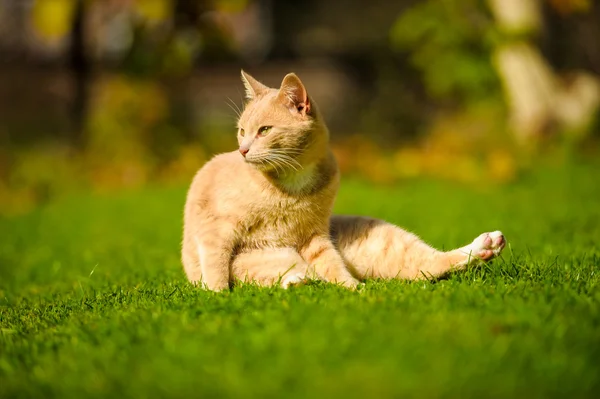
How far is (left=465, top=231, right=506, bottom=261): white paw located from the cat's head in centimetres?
98

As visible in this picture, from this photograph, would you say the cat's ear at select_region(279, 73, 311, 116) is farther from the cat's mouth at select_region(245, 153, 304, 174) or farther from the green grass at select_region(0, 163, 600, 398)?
the green grass at select_region(0, 163, 600, 398)

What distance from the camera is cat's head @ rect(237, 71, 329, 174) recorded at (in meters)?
3.43

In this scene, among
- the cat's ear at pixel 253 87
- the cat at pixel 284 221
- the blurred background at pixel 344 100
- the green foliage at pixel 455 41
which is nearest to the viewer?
the cat at pixel 284 221

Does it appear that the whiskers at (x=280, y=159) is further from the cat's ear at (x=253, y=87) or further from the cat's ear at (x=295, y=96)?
the cat's ear at (x=253, y=87)

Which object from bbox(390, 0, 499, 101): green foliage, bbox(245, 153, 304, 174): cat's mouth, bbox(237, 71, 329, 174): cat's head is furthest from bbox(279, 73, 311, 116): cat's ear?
bbox(390, 0, 499, 101): green foliage

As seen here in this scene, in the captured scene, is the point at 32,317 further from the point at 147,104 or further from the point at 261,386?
the point at 147,104

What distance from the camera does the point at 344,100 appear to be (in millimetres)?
13492

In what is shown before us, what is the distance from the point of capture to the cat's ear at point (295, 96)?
3467 mm

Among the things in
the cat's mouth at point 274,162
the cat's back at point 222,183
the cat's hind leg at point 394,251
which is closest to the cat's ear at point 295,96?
the cat's mouth at point 274,162

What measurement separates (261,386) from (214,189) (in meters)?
1.68

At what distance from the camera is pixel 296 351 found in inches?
91.3

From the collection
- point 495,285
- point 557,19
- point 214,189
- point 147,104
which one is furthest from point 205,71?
point 495,285

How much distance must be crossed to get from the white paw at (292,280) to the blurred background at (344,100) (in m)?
5.24

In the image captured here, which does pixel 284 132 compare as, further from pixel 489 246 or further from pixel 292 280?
pixel 489 246
